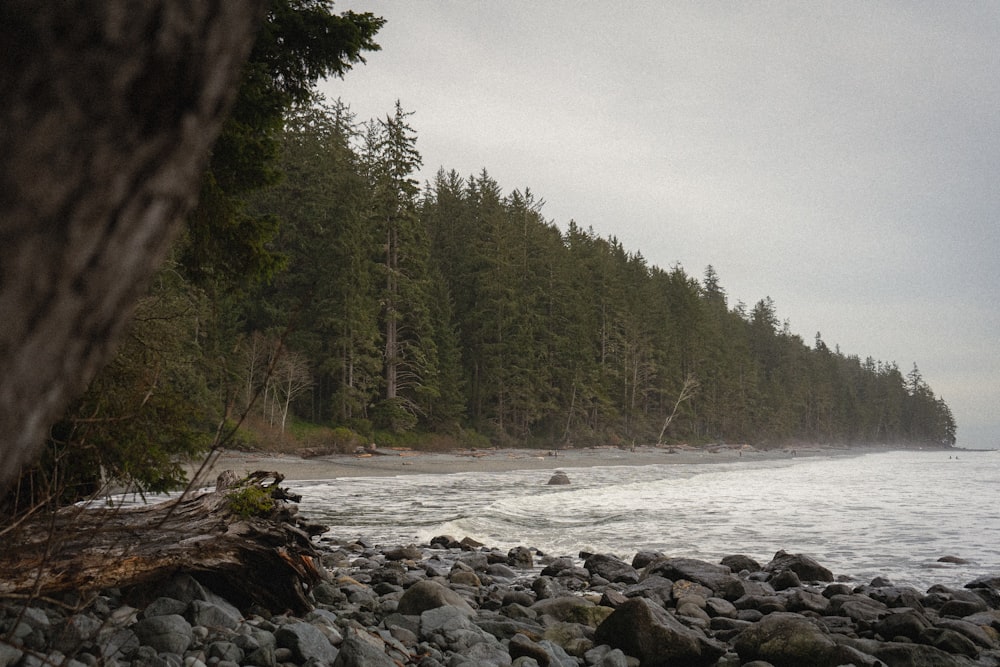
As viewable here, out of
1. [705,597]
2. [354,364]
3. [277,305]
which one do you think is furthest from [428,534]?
[277,305]

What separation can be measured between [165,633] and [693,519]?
11562mm

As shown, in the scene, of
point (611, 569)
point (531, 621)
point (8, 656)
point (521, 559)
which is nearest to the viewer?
point (8, 656)

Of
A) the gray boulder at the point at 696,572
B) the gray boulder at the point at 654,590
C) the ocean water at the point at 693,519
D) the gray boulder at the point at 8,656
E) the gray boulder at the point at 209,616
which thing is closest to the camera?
the gray boulder at the point at 8,656

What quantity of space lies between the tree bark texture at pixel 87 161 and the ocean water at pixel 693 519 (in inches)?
380

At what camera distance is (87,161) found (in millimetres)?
564

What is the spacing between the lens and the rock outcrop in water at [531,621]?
3779 millimetres

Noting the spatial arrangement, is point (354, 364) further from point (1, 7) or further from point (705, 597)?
point (1, 7)

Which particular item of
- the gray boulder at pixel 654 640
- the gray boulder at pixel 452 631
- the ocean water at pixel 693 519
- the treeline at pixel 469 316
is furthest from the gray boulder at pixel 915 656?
the treeline at pixel 469 316

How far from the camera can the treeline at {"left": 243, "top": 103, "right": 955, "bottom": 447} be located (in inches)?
1522

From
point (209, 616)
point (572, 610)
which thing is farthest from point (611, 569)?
point (209, 616)

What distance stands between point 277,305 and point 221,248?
33628mm

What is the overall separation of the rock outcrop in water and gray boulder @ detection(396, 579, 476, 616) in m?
0.01

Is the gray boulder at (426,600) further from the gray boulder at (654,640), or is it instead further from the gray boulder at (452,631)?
the gray boulder at (654,640)

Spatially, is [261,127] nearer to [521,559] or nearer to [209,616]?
[209,616]
